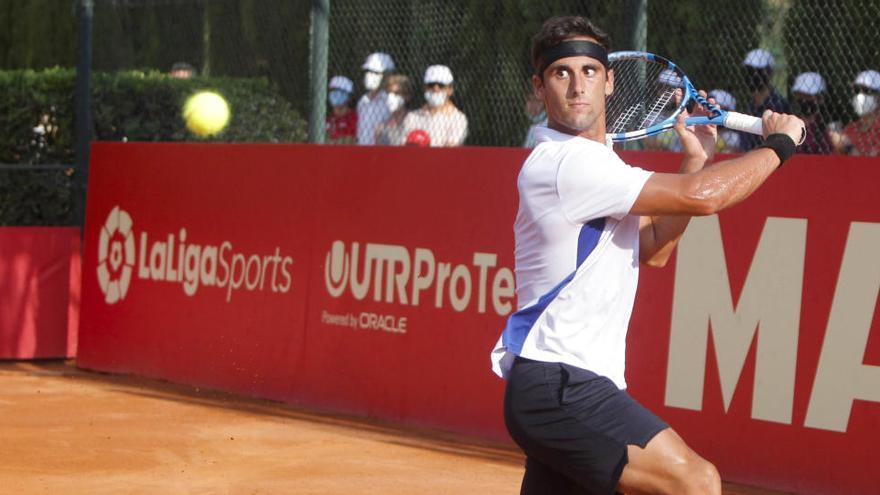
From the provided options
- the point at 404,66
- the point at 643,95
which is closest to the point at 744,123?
the point at 643,95

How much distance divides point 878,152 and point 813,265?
0.87 meters

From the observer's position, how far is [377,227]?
8.69 meters

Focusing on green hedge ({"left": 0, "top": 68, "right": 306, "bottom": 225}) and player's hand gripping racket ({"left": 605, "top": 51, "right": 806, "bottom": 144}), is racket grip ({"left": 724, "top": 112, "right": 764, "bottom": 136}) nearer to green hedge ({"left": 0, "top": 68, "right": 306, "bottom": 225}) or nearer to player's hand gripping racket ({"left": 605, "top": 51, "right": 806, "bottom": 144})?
player's hand gripping racket ({"left": 605, "top": 51, "right": 806, "bottom": 144})

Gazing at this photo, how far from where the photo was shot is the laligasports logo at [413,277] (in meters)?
7.99

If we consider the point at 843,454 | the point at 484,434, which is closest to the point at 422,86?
the point at 484,434

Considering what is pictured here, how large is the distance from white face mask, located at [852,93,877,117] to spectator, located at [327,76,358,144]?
3.74m

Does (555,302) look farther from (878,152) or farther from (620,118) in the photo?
(878,152)

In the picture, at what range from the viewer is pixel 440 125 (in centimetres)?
929

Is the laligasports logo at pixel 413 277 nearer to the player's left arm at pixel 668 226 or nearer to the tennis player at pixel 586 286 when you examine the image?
the player's left arm at pixel 668 226

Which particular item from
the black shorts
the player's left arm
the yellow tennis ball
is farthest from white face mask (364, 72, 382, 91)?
the black shorts

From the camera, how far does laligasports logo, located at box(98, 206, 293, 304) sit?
934cm

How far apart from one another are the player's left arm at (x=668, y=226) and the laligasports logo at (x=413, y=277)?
12.0 feet

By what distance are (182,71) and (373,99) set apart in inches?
86.8

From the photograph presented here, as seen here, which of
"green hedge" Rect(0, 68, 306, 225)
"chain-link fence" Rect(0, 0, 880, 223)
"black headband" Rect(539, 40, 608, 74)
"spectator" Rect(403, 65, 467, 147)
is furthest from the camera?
"green hedge" Rect(0, 68, 306, 225)
